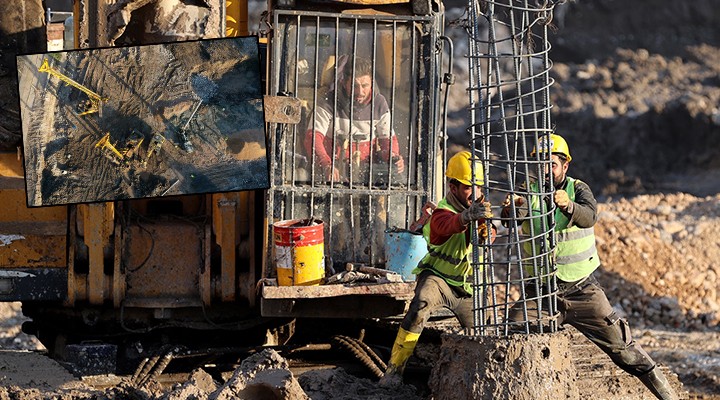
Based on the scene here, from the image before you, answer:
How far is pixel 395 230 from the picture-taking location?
804 cm

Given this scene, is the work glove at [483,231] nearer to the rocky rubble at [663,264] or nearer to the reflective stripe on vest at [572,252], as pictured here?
the reflective stripe on vest at [572,252]

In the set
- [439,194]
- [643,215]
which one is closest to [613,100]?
[643,215]

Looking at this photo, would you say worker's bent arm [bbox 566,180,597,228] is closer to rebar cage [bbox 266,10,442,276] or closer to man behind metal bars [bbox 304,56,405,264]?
rebar cage [bbox 266,10,442,276]

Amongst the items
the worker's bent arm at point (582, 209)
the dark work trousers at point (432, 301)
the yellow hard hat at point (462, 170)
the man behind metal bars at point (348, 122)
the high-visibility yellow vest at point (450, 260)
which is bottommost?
the dark work trousers at point (432, 301)

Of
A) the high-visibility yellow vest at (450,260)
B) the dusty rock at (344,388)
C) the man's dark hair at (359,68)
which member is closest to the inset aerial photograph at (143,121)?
the man's dark hair at (359,68)

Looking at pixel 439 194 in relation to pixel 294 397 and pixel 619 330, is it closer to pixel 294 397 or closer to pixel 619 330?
pixel 619 330

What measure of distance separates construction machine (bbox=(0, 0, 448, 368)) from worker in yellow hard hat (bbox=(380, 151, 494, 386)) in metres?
0.20

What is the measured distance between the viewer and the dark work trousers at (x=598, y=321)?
7.67 m

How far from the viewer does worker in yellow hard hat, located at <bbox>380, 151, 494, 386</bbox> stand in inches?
291

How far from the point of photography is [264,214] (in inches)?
312

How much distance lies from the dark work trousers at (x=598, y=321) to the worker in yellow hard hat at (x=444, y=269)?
0.51 m

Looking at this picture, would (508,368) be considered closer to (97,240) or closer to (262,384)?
(262,384)

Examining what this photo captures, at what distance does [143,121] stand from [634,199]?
12475 millimetres

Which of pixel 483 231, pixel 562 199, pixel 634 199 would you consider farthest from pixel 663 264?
pixel 483 231
